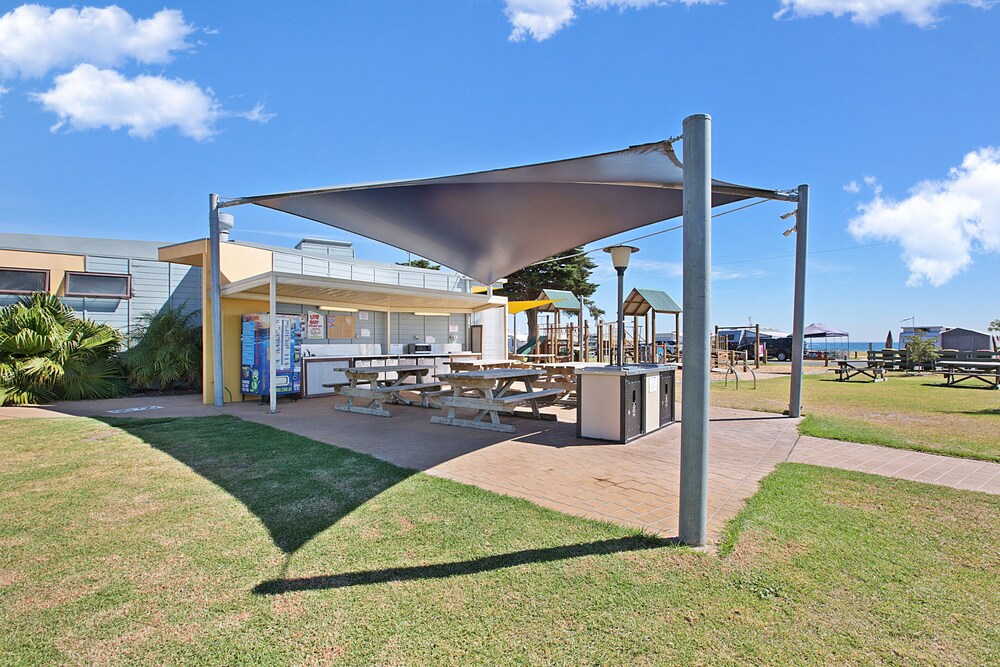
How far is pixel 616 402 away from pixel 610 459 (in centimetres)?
105

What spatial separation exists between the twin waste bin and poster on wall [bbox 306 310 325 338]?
8.14 metres

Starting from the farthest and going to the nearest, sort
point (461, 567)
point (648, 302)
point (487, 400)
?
point (648, 302)
point (487, 400)
point (461, 567)

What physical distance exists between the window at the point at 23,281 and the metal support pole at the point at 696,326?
14135 mm

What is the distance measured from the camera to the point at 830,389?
13109mm

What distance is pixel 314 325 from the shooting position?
489 inches

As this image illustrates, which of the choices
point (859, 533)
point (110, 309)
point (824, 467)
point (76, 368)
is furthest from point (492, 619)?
point (110, 309)

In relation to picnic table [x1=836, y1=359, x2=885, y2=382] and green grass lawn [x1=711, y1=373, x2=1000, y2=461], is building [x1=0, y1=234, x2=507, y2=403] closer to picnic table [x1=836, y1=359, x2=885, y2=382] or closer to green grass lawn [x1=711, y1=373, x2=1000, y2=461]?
green grass lawn [x1=711, y1=373, x2=1000, y2=461]

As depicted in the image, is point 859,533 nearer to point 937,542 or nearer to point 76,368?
point 937,542

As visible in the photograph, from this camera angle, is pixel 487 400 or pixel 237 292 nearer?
pixel 487 400

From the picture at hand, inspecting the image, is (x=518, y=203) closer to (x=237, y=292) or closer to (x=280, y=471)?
(x=280, y=471)

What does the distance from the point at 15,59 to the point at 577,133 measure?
33.9 ft

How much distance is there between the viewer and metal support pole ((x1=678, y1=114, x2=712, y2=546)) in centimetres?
304

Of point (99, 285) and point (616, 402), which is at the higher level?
point (99, 285)

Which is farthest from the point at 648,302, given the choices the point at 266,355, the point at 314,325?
the point at 266,355
